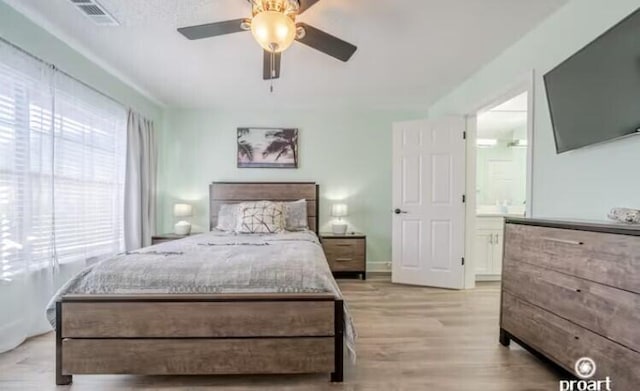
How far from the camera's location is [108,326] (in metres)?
1.94

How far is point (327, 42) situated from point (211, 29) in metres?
0.72

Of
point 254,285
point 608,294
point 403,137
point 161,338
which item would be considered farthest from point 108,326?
point 403,137

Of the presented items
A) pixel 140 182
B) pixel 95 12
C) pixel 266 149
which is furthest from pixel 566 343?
pixel 140 182

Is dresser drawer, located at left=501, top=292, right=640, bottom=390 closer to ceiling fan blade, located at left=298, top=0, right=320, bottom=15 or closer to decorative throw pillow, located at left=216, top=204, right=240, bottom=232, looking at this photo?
ceiling fan blade, located at left=298, top=0, right=320, bottom=15

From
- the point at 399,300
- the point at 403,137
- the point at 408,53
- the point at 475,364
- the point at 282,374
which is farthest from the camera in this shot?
the point at 403,137

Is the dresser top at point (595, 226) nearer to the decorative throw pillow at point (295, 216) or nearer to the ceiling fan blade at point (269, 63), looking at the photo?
the ceiling fan blade at point (269, 63)

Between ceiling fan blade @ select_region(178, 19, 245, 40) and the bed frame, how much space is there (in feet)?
5.15

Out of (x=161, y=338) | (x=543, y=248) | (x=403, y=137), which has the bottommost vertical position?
(x=161, y=338)

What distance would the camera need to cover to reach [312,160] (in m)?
5.00

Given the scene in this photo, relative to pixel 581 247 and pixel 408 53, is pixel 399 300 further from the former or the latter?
pixel 408 53

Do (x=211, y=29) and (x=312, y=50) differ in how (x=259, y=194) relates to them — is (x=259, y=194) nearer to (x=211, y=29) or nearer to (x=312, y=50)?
(x=312, y=50)

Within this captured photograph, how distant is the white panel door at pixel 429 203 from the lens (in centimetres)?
417

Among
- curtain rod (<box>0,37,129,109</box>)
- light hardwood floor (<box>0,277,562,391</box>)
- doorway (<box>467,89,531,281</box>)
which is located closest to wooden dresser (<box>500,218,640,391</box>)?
light hardwood floor (<box>0,277,562,391</box>)

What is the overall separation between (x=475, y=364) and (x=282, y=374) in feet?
4.02
